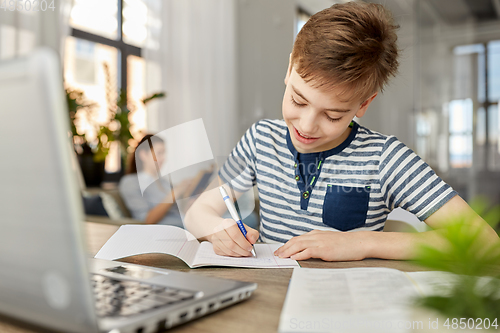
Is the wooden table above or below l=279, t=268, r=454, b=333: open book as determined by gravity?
below

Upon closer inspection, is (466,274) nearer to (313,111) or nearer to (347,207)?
(313,111)

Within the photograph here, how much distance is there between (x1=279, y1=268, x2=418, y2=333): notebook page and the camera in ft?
1.15

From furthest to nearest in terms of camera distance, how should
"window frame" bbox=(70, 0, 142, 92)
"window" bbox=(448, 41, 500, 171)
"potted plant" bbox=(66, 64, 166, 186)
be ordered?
"window" bbox=(448, 41, 500, 171) < "window frame" bbox=(70, 0, 142, 92) < "potted plant" bbox=(66, 64, 166, 186)

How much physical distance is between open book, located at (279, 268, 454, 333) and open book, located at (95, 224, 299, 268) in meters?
0.16

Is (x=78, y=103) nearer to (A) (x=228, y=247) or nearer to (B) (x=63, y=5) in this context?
(B) (x=63, y=5)

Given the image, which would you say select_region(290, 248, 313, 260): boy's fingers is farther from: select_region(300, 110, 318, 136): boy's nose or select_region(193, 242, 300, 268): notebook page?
select_region(300, 110, 318, 136): boy's nose

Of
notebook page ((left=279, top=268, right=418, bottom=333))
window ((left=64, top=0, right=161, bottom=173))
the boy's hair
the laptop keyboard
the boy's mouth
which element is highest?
window ((left=64, top=0, right=161, bottom=173))

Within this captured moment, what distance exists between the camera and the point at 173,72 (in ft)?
11.5

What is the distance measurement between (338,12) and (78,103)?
222cm

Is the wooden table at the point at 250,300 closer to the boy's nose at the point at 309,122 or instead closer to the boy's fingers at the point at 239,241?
the boy's fingers at the point at 239,241

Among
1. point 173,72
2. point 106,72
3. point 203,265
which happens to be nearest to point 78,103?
point 106,72

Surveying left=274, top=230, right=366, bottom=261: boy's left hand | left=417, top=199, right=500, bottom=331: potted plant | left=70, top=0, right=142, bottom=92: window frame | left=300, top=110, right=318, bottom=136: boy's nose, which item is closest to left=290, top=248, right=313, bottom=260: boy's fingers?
left=274, top=230, right=366, bottom=261: boy's left hand

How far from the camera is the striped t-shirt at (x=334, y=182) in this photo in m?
0.91

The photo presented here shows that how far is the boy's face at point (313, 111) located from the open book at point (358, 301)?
1.25ft
